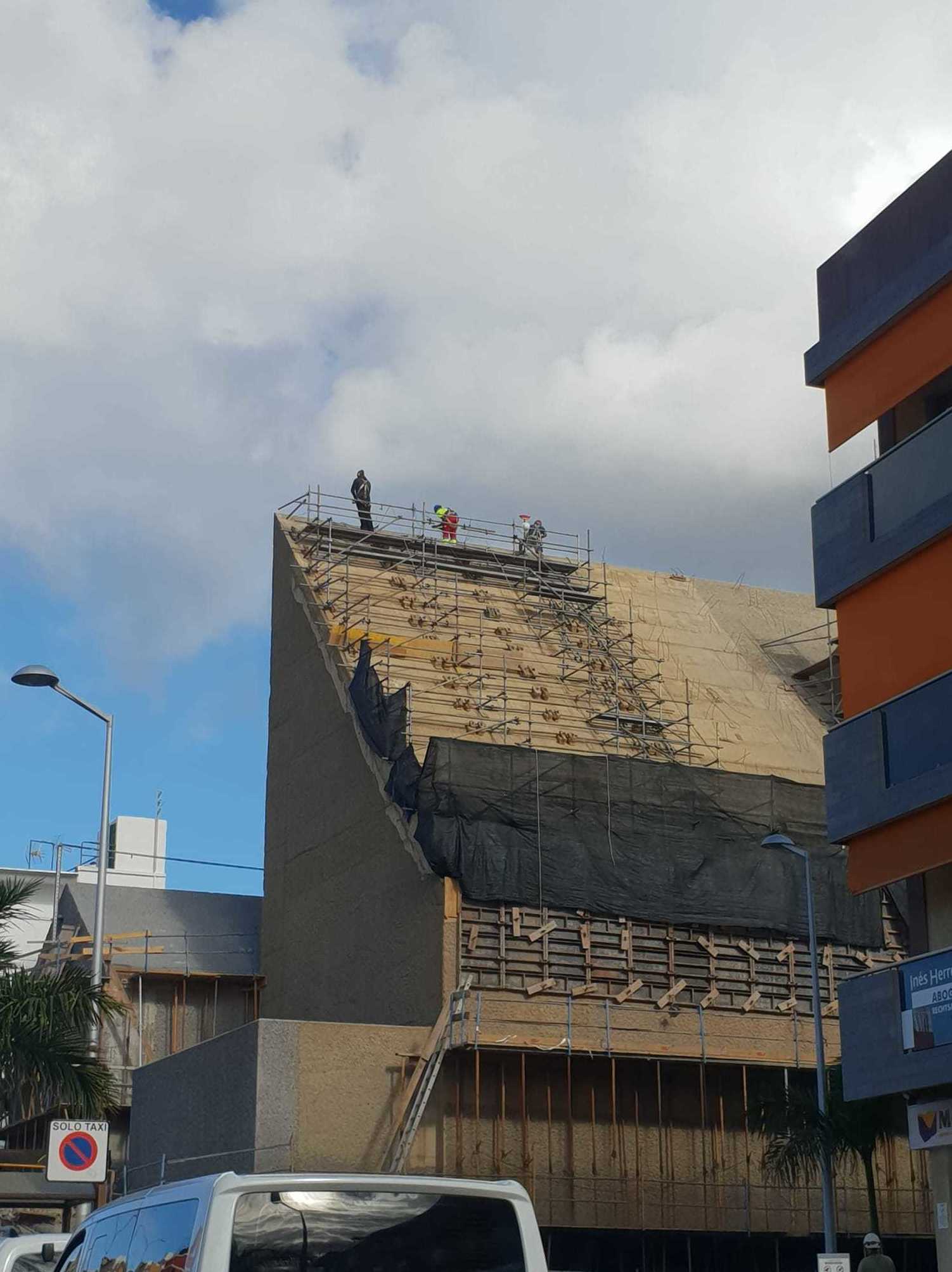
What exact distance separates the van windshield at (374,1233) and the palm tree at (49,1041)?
1410 centimetres

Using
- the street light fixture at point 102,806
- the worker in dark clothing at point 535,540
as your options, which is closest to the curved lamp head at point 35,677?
the street light fixture at point 102,806

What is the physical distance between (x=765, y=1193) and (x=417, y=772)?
9931mm

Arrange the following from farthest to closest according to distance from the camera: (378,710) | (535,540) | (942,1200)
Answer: (535,540) < (378,710) < (942,1200)

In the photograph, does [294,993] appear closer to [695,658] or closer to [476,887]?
[476,887]

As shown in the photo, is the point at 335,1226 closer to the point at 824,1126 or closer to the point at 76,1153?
the point at 76,1153

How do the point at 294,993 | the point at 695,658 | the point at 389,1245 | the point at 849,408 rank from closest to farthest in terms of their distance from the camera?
the point at 389,1245 < the point at 849,408 < the point at 294,993 < the point at 695,658

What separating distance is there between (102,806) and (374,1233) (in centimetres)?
1726

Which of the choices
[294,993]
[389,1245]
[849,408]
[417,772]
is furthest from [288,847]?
[389,1245]

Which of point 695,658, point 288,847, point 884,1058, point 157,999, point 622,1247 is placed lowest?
point 622,1247

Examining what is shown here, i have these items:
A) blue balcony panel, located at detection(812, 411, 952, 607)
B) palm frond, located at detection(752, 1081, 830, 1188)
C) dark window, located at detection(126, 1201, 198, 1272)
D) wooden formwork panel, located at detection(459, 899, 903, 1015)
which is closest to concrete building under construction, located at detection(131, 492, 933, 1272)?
wooden formwork panel, located at detection(459, 899, 903, 1015)

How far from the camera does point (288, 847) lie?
1607 inches

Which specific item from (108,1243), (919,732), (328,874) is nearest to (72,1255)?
(108,1243)

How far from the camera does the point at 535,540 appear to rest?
4731 cm

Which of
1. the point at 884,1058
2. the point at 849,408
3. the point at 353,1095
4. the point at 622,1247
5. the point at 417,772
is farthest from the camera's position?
the point at 417,772
